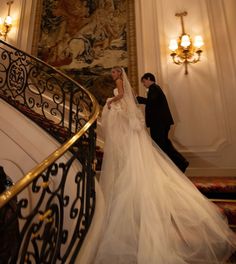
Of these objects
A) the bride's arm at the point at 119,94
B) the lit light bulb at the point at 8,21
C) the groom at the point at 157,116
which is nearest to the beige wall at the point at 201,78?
the groom at the point at 157,116

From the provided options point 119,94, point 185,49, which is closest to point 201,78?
point 185,49

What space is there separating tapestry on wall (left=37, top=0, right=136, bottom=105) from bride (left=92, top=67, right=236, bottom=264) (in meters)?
2.85

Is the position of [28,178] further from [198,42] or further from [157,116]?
[198,42]

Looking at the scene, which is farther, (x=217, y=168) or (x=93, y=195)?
(x=217, y=168)

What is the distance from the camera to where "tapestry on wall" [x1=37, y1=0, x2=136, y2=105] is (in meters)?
5.55

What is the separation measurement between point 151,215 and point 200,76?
156 inches

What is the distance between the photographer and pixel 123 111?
126 inches

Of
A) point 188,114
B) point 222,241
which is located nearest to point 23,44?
point 188,114

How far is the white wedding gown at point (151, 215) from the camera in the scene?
5.45 feet

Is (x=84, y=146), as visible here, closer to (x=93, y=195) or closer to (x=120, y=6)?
(x=93, y=195)

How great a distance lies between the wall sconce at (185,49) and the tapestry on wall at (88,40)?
1089mm

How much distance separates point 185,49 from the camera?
494cm

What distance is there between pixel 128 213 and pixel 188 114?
11.1 feet

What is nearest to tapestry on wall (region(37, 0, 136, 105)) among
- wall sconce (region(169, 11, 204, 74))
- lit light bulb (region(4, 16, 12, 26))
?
lit light bulb (region(4, 16, 12, 26))
